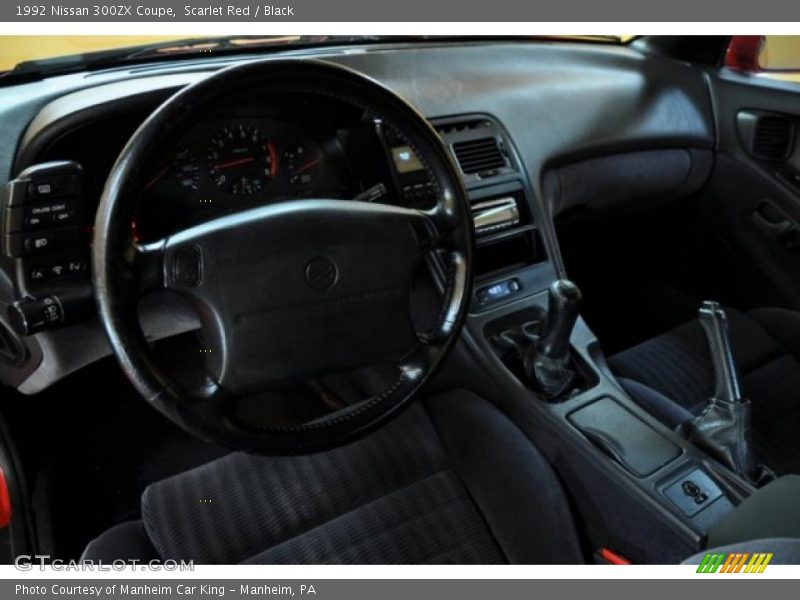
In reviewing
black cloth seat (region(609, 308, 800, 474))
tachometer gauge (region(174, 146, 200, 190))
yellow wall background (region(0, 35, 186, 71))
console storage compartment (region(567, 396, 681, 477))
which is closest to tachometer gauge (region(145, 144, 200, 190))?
tachometer gauge (region(174, 146, 200, 190))

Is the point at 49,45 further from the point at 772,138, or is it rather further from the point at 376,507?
the point at 772,138

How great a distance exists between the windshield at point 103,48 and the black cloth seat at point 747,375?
1.01m

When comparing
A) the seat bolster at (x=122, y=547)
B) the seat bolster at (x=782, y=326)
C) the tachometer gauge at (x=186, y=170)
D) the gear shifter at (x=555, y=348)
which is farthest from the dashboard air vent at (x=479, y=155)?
the seat bolster at (x=122, y=547)

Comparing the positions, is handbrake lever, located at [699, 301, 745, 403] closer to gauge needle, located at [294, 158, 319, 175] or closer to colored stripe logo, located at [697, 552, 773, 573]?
colored stripe logo, located at [697, 552, 773, 573]

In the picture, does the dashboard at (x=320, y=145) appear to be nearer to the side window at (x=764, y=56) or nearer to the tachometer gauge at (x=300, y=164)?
the tachometer gauge at (x=300, y=164)

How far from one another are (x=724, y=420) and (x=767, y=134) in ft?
3.55

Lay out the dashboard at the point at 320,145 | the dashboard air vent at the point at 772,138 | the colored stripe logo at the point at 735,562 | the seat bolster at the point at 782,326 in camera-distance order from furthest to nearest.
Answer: the dashboard air vent at the point at 772,138
the seat bolster at the point at 782,326
the dashboard at the point at 320,145
the colored stripe logo at the point at 735,562

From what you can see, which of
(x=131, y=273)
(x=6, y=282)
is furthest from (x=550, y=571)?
(x=6, y=282)

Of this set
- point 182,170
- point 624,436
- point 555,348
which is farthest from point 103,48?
point 624,436

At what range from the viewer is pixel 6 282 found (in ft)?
3.84

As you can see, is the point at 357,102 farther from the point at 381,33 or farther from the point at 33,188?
the point at 381,33

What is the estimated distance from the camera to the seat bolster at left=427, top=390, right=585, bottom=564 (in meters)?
1.29

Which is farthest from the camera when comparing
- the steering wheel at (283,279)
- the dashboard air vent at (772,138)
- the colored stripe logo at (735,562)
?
the dashboard air vent at (772,138)

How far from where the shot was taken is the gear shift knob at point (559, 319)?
4.60 ft
